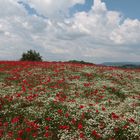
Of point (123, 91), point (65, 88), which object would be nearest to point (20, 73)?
point (65, 88)

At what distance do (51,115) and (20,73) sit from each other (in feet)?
48.6

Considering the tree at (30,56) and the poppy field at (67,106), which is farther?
the tree at (30,56)

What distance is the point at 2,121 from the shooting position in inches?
762

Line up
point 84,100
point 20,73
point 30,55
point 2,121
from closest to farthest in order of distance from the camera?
point 2,121, point 84,100, point 20,73, point 30,55

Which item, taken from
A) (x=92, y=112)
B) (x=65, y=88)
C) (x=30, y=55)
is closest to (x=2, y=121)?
(x=92, y=112)

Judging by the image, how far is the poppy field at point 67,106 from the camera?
17.5m

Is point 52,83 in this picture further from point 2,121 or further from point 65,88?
point 2,121

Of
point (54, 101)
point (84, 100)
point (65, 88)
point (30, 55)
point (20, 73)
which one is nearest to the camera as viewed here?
point (54, 101)

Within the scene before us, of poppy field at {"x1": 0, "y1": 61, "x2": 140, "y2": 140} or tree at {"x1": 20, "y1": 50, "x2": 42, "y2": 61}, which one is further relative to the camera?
tree at {"x1": 20, "y1": 50, "x2": 42, "y2": 61}

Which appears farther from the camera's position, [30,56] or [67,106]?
[30,56]

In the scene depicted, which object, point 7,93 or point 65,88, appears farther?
point 65,88

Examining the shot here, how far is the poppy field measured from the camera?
57.3 feet

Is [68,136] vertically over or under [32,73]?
under

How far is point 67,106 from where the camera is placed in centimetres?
2119
